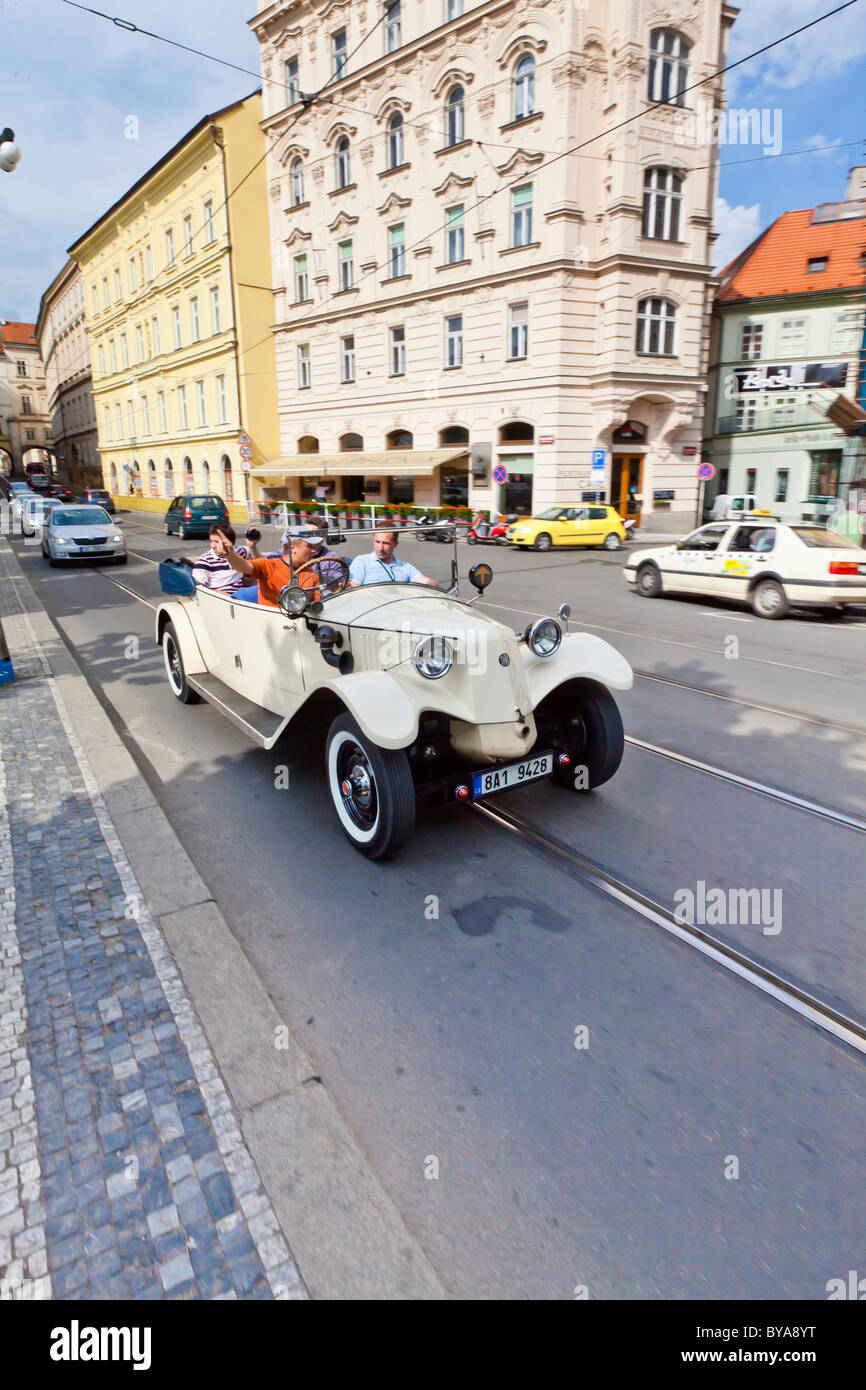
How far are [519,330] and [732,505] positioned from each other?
459 inches

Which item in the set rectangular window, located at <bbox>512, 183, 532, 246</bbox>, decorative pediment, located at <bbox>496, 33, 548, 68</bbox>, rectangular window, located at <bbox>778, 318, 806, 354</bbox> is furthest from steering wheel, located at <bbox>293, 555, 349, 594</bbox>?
rectangular window, located at <bbox>778, 318, 806, 354</bbox>

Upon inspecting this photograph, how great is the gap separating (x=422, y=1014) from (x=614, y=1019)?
2.47 ft

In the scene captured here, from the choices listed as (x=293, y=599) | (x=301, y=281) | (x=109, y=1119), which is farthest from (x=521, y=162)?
(x=109, y=1119)

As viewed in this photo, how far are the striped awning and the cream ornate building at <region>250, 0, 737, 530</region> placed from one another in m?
0.13

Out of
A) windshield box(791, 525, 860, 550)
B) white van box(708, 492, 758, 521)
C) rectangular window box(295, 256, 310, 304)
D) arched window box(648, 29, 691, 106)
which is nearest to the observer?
windshield box(791, 525, 860, 550)

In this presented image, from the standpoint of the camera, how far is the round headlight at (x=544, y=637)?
14.6ft

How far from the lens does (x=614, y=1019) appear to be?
297 cm

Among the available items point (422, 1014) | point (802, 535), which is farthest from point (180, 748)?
point (802, 535)

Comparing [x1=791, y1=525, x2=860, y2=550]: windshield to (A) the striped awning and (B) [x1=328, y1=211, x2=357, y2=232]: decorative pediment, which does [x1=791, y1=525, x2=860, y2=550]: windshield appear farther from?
(B) [x1=328, y1=211, x2=357, y2=232]: decorative pediment

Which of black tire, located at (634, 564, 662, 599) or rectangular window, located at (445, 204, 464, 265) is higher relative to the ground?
rectangular window, located at (445, 204, 464, 265)

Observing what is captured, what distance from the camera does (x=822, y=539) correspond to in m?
11.4

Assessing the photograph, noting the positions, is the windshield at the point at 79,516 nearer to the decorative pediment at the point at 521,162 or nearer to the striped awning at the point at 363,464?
the striped awning at the point at 363,464

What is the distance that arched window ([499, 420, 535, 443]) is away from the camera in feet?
89.6
